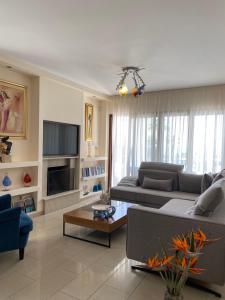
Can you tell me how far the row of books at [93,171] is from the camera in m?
5.43

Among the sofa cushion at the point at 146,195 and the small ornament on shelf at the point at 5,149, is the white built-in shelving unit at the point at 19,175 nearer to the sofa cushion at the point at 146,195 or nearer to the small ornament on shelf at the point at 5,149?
the small ornament on shelf at the point at 5,149

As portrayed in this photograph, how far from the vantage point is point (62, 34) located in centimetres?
273

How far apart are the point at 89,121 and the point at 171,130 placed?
2056mm

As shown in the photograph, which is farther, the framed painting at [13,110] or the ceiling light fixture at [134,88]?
the framed painting at [13,110]

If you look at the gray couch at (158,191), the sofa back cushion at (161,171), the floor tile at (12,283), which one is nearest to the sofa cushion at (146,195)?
the gray couch at (158,191)

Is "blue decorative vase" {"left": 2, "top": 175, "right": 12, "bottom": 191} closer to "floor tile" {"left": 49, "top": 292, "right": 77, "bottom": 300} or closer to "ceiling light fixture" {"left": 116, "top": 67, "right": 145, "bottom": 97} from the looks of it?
"floor tile" {"left": 49, "top": 292, "right": 77, "bottom": 300}

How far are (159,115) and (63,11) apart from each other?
3.72 m

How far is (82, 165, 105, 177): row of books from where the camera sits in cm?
543

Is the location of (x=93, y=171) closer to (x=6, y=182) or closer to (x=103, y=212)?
(x=6, y=182)

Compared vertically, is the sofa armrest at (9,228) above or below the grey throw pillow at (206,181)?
below

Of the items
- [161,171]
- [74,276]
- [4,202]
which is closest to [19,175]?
[4,202]

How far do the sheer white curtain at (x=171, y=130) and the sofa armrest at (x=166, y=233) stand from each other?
126 inches

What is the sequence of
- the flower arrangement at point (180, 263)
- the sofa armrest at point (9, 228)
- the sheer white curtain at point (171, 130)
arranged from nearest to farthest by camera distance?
the flower arrangement at point (180, 263), the sofa armrest at point (9, 228), the sheer white curtain at point (171, 130)

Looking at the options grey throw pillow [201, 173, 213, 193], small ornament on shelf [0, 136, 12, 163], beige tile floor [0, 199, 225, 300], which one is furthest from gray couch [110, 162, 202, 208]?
small ornament on shelf [0, 136, 12, 163]
